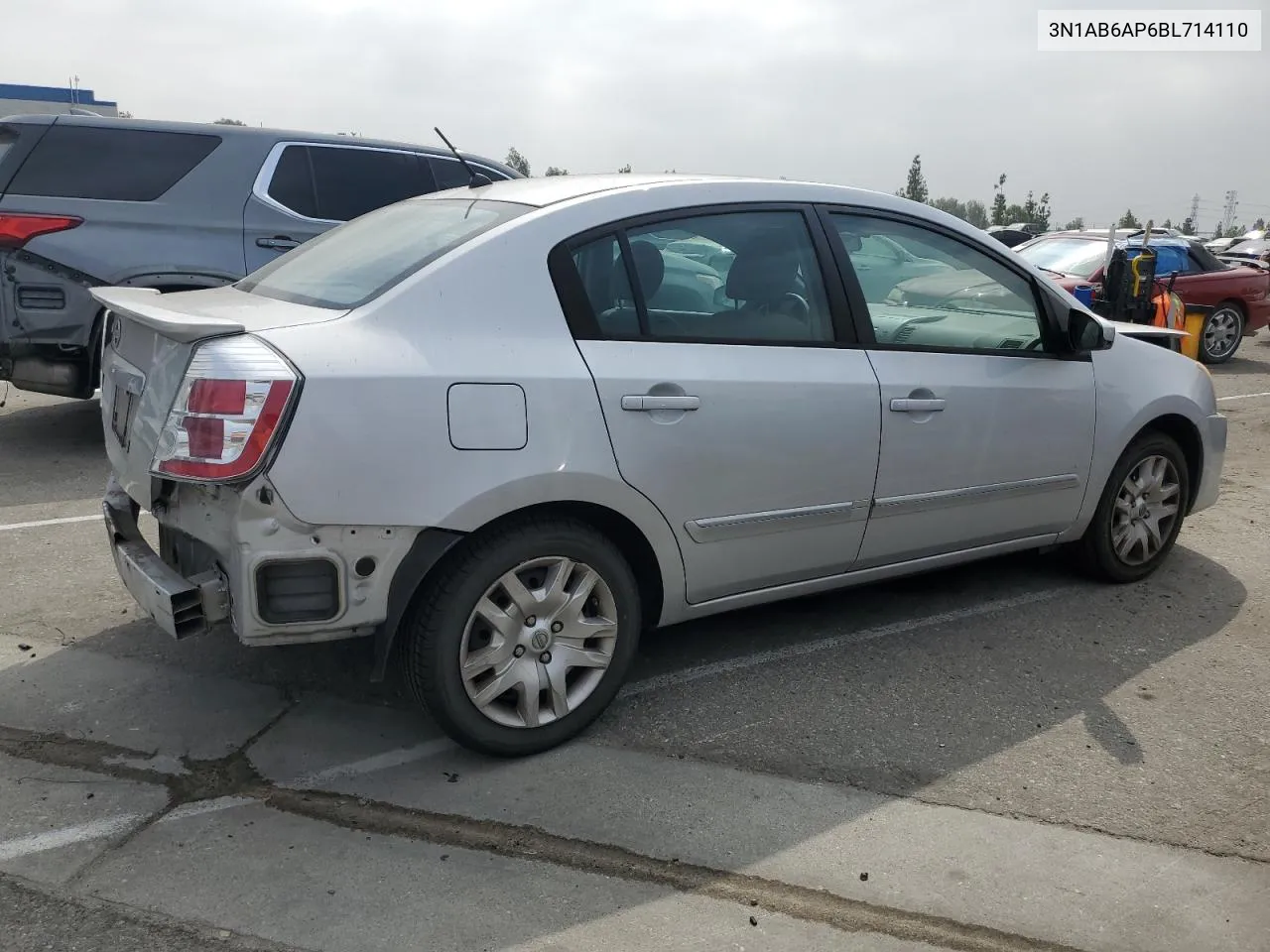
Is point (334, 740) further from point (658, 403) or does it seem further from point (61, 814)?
point (658, 403)

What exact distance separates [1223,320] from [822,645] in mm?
11528

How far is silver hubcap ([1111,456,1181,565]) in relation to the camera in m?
4.90

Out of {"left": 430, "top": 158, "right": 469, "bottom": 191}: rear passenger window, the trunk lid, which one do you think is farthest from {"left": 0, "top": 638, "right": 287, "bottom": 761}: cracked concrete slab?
{"left": 430, "top": 158, "right": 469, "bottom": 191}: rear passenger window

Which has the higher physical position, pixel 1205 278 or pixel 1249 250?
pixel 1249 250

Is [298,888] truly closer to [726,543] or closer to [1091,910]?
[726,543]

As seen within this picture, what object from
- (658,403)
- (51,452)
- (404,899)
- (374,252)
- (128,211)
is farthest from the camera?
(51,452)

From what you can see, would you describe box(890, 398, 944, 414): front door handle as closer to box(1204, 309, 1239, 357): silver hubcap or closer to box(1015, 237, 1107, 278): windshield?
box(1015, 237, 1107, 278): windshield

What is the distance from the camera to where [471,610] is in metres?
3.13

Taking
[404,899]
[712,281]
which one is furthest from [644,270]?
[404,899]

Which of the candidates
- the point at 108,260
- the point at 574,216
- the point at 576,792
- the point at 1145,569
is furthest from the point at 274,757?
the point at 108,260

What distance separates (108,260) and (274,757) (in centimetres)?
437

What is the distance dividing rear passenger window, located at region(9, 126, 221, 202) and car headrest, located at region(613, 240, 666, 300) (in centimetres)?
459

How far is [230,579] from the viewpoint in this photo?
9.62 ft

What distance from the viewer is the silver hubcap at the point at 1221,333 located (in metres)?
13.5
